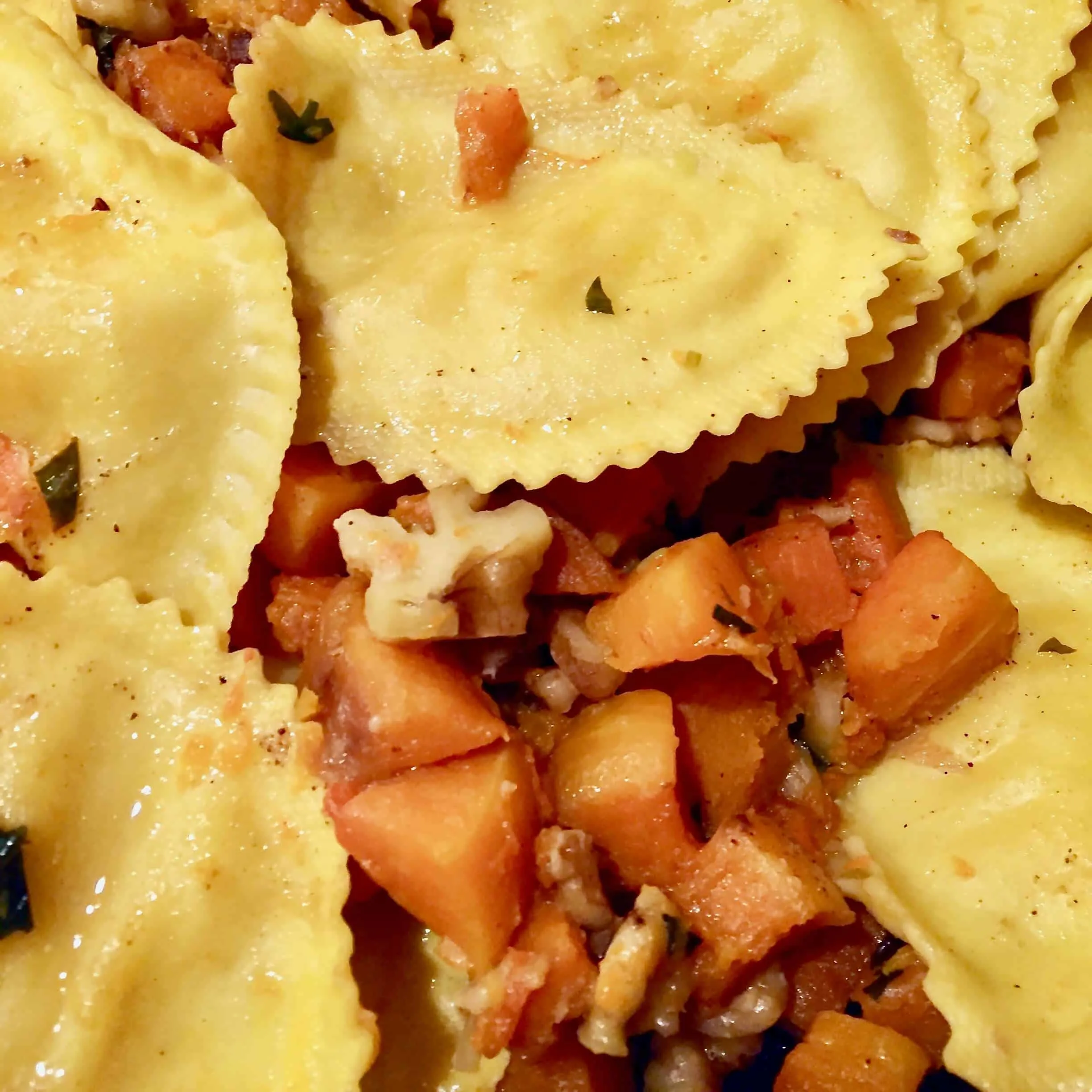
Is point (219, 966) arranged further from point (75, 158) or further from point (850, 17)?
point (850, 17)

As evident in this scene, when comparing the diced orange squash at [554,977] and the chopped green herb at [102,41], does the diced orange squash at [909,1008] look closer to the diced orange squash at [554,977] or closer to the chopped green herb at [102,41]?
the diced orange squash at [554,977]

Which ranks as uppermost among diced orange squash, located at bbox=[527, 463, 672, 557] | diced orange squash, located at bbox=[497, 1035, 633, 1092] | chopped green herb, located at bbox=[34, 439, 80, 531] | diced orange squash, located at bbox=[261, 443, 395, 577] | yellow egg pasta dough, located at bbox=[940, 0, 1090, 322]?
yellow egg pasta dough, located at bbox=[940, 0, 1090, 322]

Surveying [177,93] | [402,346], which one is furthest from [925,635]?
[177,93]

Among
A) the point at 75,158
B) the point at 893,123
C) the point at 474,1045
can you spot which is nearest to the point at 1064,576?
the point at 893,123

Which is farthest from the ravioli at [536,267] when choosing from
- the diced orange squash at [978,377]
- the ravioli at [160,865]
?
the ravioli at [160,865]

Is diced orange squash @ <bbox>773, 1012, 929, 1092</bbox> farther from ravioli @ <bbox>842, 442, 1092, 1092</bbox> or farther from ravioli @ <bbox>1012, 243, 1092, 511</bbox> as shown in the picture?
ravioli @ <bbox>1012, 243, 1092, 511</bbox>

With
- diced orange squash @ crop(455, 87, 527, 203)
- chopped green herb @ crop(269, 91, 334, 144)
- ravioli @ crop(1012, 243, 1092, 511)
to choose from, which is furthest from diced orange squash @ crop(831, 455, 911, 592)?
chopped green herb @ crop(269, 91, 334, 144)

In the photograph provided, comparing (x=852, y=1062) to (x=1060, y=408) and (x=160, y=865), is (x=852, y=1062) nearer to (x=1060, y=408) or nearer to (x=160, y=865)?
(x=160, y=865)

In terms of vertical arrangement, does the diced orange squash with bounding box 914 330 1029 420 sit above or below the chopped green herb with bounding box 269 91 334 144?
above
